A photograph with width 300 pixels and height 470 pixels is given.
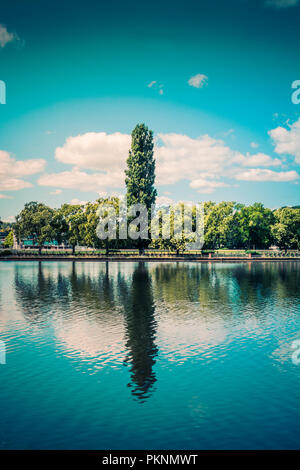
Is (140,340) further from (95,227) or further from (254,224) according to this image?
(254,224)

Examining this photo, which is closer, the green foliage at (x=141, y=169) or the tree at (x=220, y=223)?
the green foliage at (x=141, y=169)

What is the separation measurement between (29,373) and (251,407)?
27.5ft

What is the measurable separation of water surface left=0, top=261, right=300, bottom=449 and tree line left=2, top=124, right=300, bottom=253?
57.7 metres

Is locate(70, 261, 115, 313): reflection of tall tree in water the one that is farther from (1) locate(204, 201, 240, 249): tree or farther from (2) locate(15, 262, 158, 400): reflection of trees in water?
(1) locate(204, 201, 240, 249): tree

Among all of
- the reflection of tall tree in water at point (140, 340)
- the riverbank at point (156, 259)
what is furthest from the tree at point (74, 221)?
the reflection of tall tree in water at point (140, 340)

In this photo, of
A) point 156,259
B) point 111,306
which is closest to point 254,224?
point 156,259

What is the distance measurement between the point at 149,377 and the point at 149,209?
69.0m

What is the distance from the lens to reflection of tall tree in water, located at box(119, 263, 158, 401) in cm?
1356

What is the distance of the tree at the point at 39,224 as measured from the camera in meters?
107

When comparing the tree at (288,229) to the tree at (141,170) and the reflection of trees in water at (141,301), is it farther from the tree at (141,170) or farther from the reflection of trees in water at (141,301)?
the reflection of trees in water at (141,301)

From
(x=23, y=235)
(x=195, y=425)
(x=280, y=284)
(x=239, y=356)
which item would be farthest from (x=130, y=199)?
(x=195, y=425)

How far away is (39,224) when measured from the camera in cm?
11231

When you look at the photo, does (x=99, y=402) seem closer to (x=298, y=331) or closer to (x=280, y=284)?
(x=298, y=331)

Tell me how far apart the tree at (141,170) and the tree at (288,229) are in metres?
49.6
